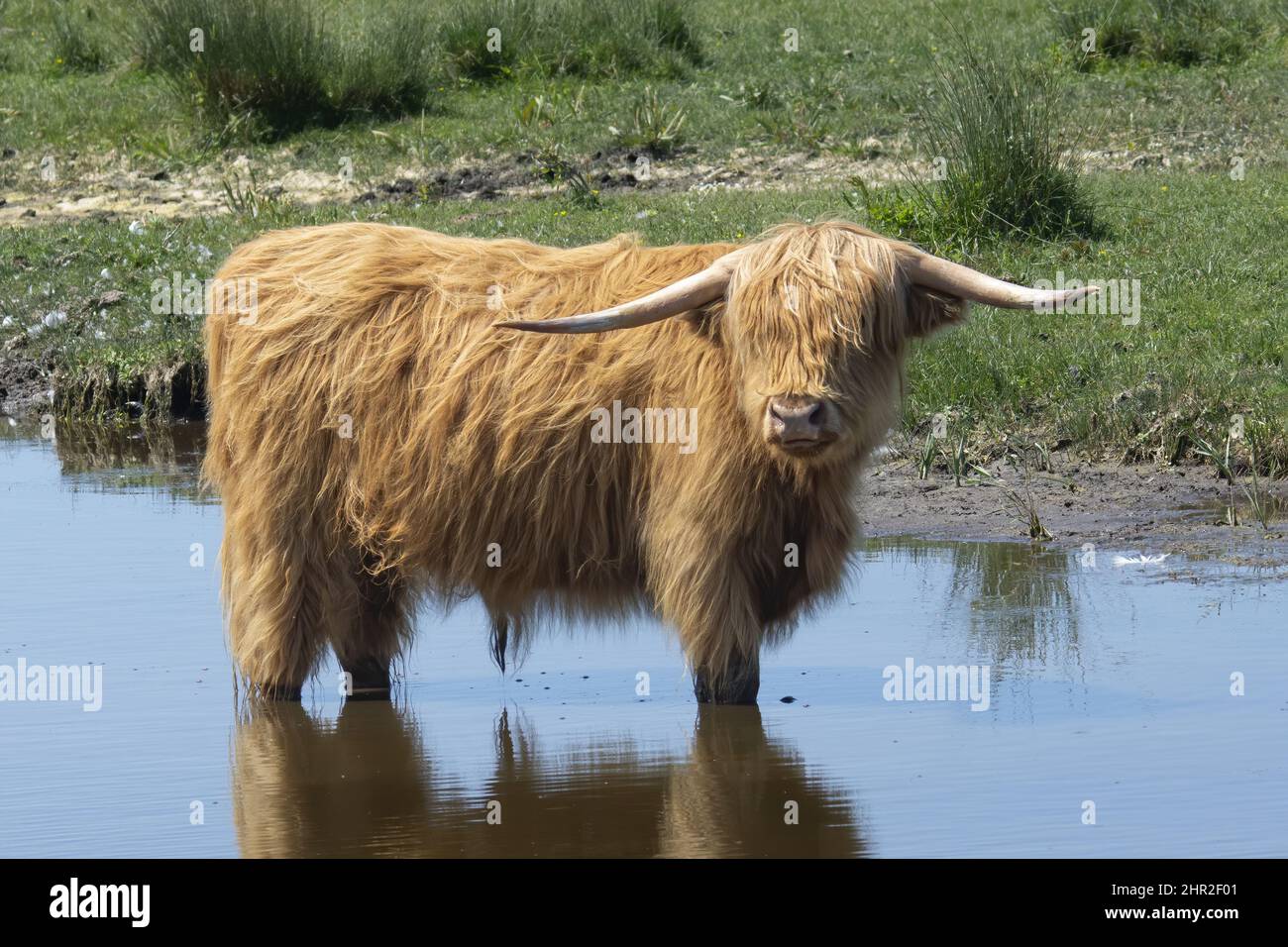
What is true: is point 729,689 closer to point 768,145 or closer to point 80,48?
point 768,145

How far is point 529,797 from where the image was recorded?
4.10 meters

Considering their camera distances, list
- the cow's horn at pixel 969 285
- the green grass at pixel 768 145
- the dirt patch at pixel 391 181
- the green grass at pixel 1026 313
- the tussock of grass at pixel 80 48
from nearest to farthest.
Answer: the cow's horn at pixel 969 285, the green grass at pixel 1026 313, the green grass at pixel 768 145, the dirt patch at pixel 391 181, the tussock of grass at pixel 80 48

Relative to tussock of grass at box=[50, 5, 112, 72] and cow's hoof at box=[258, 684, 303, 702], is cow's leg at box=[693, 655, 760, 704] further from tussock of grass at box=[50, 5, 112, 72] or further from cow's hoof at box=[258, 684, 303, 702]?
tussock of grass at box=[50, 5, 112, 72]

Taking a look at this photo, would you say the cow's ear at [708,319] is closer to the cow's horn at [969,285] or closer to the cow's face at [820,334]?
the cow's face at [820,334]

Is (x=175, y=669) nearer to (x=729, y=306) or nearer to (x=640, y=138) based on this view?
(x=729, y=306)

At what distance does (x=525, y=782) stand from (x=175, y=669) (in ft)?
4.35

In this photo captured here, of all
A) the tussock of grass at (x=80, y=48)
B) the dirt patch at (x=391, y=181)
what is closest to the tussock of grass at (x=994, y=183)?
the dirt patch at (x=391, y=181)

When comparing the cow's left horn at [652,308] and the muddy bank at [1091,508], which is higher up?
the cow's left horn at [652,308]

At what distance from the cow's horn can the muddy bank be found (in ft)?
5.84

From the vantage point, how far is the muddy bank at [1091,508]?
5879 mm

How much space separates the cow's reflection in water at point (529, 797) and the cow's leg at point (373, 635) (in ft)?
0.65

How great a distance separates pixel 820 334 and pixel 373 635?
1480 millimetres

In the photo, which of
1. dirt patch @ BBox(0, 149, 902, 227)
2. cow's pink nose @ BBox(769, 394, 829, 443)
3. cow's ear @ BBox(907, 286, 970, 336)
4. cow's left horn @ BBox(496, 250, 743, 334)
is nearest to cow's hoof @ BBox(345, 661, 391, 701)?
cow's left horn @ BBox(496, 250, 743, 334)
